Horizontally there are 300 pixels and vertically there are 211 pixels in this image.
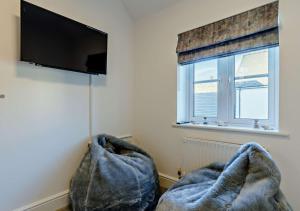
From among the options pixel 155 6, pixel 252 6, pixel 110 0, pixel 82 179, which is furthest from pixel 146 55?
pixel 82 179

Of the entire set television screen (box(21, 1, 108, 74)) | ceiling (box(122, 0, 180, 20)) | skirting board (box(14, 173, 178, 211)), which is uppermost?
ceiling (box(122, 0, 180, 20))

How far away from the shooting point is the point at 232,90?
2176mm

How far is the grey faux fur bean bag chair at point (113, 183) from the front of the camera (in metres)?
1.83

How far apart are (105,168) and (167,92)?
1.29 m

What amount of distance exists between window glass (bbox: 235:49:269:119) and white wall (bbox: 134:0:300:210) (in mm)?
230

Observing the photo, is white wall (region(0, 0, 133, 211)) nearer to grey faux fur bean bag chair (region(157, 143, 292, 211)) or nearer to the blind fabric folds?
the blind fabric folds

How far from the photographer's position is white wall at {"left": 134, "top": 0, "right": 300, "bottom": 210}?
168cm

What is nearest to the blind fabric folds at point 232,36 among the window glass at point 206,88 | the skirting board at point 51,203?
the window glass at point 206,88

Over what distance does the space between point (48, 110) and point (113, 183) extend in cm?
103

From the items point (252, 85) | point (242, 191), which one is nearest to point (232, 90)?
point (252, 85)

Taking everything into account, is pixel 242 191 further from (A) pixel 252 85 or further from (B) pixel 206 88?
(B) pixel 206 88

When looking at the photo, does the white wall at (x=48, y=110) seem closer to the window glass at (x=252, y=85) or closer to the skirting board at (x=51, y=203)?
the skirting board at (x=51, y=203)

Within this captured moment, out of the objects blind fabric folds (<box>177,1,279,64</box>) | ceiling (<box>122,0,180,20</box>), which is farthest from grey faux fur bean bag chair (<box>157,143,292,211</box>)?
ceiling (<box>122,0,180,20</box>)

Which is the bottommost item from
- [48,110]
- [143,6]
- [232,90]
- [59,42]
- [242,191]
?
[242,191]
